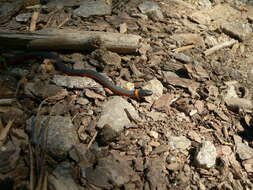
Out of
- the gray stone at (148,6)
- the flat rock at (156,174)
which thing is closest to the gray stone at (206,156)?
the flat rock at (156,174)

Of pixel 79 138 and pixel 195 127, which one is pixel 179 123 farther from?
pixel 79 138

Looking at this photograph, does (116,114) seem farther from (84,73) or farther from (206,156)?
(206,156)

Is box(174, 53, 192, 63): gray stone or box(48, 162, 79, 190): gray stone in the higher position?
box(174, 53, 192, 63): gray stone

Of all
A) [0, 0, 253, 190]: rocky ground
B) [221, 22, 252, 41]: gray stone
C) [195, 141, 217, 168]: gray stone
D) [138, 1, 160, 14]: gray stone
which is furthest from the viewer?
[138, 1, 160, 14]: gray stone

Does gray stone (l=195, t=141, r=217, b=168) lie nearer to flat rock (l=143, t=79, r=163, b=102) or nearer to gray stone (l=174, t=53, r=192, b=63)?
flat rock (l=143, t=79, r=163, b=102)

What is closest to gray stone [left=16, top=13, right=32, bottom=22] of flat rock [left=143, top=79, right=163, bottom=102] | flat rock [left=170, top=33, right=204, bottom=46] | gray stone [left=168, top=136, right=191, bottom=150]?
flat rock [left=143, top=79, right=163, bottom=102]

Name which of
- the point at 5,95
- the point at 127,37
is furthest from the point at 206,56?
the point at 5,95
